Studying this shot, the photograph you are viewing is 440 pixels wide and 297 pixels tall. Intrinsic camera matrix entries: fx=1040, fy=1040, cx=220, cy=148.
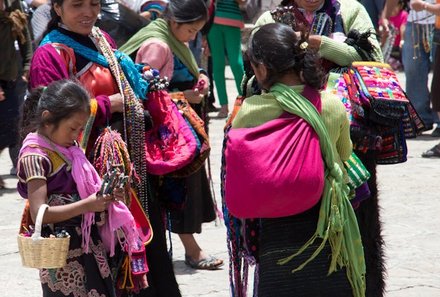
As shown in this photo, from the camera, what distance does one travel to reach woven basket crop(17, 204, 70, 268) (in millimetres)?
3830

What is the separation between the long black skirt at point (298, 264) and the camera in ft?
12.6

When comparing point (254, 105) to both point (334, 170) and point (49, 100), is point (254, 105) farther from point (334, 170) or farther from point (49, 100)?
point (49, 100)

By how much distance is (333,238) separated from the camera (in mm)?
3867

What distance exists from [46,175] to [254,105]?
0.85 metres

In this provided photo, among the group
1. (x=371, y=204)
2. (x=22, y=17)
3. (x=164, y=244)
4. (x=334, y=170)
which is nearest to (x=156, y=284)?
(x=164, y=244)

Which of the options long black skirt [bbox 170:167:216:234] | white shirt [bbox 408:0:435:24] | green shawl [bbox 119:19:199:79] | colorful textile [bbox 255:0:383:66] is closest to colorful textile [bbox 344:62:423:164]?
colorful textile [bbox 255:0:383:66]

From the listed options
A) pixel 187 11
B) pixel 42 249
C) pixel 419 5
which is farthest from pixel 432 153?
pixel 42 249

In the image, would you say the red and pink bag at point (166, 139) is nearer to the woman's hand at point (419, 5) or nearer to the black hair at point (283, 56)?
the black hair at point (283, 56)

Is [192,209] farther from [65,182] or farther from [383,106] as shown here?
[65,182]

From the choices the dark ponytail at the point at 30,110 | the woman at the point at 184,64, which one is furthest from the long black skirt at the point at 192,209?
the dark ponytail at the point at 30,110

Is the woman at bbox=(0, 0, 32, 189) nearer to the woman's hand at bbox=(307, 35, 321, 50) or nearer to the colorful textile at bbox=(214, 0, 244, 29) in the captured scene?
the colorful textile at bbox=(214, 0, 244, 29)

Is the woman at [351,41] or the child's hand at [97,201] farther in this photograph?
the woman at [351,41]

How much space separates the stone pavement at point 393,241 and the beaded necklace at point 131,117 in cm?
127

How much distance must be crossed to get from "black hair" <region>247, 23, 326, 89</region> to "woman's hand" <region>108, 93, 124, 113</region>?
33.0 inches
